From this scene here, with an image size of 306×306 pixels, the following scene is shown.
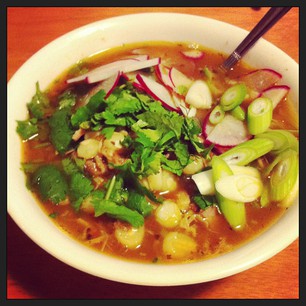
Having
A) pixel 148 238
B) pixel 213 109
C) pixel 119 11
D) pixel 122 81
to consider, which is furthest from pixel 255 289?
pixel 119 11

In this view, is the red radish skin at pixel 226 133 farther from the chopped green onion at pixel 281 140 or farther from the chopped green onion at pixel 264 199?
the chopped green onion at pixel 264 199

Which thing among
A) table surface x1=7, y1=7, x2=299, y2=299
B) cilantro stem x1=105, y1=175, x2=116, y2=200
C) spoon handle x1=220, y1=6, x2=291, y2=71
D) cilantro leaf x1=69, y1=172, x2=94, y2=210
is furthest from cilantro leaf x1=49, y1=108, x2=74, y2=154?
spoon handle x1=220, y1=6, x2=291, y2=71

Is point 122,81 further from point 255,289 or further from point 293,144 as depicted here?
point 255,289

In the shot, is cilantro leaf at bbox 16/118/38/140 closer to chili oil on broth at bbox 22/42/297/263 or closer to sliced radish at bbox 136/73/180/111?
chili oil on broth at bbox 22/42/297/263

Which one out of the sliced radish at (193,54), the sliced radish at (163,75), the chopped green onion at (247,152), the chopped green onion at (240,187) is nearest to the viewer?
the chopped green onion at (240,187)

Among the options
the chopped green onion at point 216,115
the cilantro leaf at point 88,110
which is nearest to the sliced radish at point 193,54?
the chopped green onion at point 216,115

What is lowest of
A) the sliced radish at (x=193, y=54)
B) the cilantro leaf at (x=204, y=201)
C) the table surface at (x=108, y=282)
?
the table surface at (x=108, y=282)
